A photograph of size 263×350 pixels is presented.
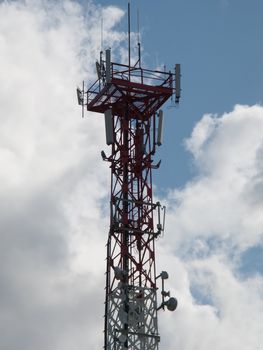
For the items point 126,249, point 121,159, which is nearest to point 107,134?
point 121,159

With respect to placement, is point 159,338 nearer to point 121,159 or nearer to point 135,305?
point 135,305

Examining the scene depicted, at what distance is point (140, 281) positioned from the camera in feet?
357

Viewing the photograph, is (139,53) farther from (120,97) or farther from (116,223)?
(116,223)

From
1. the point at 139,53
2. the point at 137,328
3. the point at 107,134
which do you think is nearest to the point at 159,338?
the point at 137,328

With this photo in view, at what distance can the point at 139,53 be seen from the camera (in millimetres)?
116312

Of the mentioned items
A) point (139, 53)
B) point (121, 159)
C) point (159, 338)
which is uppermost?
point (139, 53)

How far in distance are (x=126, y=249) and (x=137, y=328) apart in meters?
6.34

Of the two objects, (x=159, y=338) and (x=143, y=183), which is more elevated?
(x=143, y=183)

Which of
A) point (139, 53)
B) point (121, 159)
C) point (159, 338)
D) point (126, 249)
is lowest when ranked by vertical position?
point (159, 338)

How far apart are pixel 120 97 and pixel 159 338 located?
19.7 metres

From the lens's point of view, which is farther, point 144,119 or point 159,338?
point 144,119

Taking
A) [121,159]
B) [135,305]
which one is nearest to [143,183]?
[121,159]

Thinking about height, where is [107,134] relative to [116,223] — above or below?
above

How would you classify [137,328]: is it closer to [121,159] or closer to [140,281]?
[140,281]
